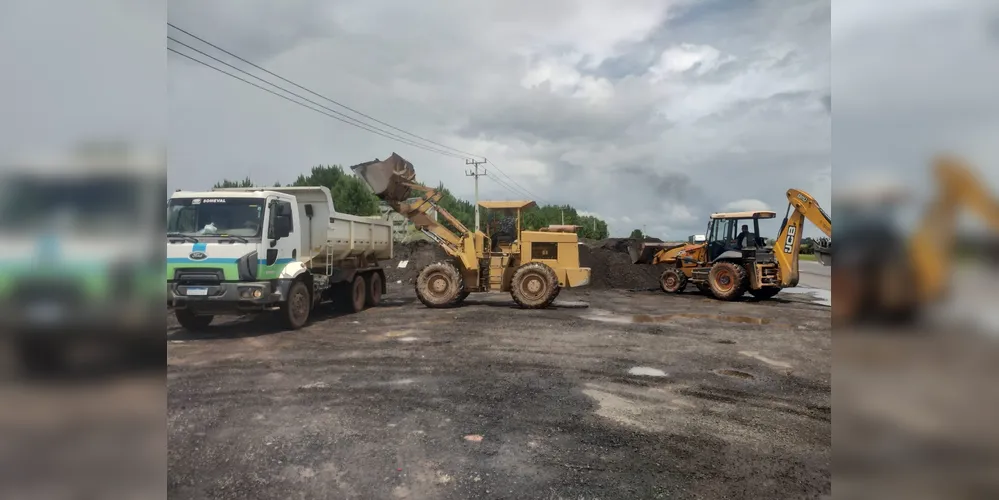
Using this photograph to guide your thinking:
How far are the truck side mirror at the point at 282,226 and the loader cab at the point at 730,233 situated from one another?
1312cm

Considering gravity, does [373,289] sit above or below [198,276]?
below

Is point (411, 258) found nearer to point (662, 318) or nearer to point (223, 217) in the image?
point (662, 318)

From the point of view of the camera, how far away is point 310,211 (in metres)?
10.5

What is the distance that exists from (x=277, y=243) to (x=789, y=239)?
44.9ft

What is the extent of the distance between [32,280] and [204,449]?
3347 millimetres

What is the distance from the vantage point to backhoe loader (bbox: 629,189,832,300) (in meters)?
14.9

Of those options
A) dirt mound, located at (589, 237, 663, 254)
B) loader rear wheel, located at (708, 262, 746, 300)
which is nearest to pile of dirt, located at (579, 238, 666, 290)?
dirt mound, located at (589, 237, 663, 254)

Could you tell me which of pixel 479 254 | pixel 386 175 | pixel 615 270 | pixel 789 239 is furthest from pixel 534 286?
pixel 615 270

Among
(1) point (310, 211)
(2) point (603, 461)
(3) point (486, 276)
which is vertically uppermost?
(1) point (310, 211)

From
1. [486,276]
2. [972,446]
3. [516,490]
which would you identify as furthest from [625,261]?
[972,446]

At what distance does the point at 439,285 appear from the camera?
13273 mm

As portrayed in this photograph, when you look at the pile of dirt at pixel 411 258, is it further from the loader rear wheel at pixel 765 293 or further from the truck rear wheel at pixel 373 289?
the loader rear wheel at pixel 765 293

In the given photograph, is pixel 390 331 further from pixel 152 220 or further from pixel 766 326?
pixel 152 220

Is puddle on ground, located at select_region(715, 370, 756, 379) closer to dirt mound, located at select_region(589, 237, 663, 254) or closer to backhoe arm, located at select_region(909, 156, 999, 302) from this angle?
backhoe arm, located at select_region(909, 156, 999, 302)
